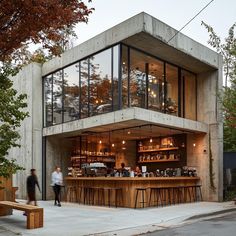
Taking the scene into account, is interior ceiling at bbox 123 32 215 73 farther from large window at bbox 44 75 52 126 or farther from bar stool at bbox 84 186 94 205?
bar stool at bbox 84 186 94 205

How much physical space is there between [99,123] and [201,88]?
21.6ft

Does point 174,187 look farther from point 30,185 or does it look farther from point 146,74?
point 30,185

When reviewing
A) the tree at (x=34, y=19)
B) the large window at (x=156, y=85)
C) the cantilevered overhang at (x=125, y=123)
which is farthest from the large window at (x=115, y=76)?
the tree at (x=34, y=19)

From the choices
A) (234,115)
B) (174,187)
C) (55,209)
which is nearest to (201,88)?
(234,115)

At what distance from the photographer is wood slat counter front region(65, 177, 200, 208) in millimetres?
17422

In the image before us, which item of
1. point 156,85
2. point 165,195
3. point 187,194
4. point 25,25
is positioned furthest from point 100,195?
point 25,25

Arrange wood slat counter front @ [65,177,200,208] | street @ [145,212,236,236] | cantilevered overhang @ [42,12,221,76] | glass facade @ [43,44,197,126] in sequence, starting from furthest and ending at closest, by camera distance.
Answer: glass facade @ [43,44,197,126], wood slat counter front @ [65,177,200,208], cantilevered overhang @ [42,12,221,76], street @ [145,212,236,236]

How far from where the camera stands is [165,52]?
18.8 metres

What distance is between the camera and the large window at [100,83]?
18.1m

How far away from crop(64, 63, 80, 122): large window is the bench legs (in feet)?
27.3

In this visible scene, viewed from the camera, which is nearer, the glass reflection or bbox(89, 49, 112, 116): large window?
bbox(89, 49, 112, 116): large window

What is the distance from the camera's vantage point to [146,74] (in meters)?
19.3

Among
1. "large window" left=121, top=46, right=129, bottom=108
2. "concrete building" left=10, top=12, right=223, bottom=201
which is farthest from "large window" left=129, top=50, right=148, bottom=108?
"large window" left=121, top=46, right=129, bottom=108

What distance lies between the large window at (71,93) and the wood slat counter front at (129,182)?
3163mm
